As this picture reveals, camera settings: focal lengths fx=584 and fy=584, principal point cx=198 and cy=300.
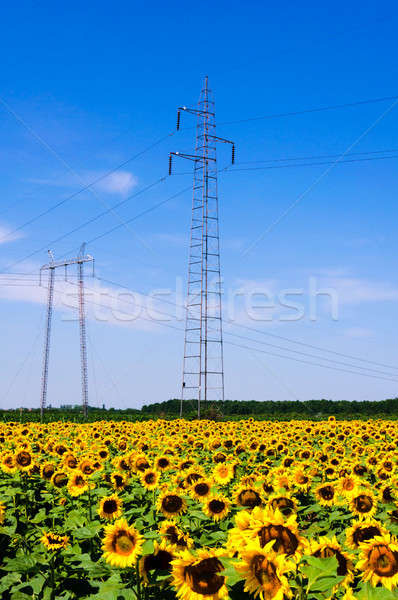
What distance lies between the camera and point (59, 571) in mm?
5781

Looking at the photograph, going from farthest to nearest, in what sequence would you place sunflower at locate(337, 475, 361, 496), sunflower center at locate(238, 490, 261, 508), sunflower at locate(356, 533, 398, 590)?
sunflower at locate(337, 475, 361, 496) → sunflower center at locate(238, 490, 261, 508) → sunflower at locate(356, 533, 398, 590)

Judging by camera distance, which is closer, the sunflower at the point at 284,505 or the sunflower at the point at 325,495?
the sunflower at the point at 284,505

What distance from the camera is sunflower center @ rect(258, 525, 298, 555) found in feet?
11.0

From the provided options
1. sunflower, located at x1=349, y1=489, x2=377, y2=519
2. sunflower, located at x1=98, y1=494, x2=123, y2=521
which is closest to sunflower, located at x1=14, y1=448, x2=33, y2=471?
sunflower, located at x1=98, y1=494, x2=123, y2=521

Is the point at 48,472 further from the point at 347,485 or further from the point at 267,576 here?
the point at 267,576

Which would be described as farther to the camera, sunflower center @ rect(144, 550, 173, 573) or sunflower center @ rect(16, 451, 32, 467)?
sunflower center @ rect(16, 451, 32, 467)

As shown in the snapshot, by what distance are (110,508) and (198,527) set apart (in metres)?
1.19

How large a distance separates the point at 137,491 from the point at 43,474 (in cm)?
198

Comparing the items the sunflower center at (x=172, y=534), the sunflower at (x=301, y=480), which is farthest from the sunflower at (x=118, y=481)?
the sunflower center at (x=172, y=534)

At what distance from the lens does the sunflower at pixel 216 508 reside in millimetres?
6152

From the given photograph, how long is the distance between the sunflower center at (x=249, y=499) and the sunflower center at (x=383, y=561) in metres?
2.16

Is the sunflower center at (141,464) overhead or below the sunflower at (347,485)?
overhead

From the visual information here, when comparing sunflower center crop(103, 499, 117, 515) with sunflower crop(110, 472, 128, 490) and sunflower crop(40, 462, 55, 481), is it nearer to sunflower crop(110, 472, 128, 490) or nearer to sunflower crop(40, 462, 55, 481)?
sunflower crop(110, 472, 128, 490)

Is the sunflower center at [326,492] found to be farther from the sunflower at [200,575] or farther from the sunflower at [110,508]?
the sunflower at [200,575]
